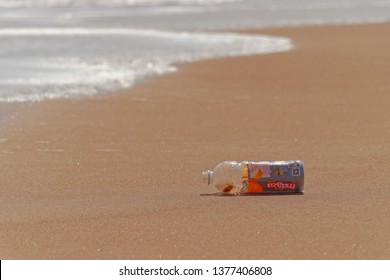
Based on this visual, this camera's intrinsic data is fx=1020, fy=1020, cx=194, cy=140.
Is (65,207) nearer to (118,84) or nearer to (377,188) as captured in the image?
(377,188)

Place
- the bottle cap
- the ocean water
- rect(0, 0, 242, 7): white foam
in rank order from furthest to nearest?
rect(0, 0, 242, 7): white foam
the ocean water
the bottle cap

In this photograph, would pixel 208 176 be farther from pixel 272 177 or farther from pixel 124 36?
pixel 124 36

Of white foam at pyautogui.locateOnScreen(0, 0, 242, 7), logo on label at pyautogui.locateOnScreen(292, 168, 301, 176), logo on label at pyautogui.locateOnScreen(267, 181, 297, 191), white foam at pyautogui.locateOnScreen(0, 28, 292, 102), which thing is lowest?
logo on label at pyautogui.locateOnScreen(267, 181, 297, 191)

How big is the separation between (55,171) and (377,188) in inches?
89.0

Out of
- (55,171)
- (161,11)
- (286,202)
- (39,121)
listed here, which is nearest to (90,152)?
(55,171)

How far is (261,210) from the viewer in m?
5.95

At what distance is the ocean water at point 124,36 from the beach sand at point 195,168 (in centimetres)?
109

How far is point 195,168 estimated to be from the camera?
7.30 metres

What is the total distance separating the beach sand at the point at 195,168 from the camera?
5.38 metres

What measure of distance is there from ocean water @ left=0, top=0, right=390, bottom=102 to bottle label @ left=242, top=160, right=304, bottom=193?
15.9 feet

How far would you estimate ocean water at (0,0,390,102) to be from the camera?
12648 mm

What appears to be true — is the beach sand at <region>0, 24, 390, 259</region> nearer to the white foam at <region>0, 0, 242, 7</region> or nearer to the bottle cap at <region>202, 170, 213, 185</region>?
the bottle cap at <region>202, 170, 213, 185</region>

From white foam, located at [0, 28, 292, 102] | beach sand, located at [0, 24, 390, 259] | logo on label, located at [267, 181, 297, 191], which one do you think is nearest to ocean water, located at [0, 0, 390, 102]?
white foam, located at [0, 28, 292, 102]

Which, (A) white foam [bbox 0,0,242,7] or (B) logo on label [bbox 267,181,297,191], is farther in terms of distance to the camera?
(A) white foam [bbox 0,0,242,7]
